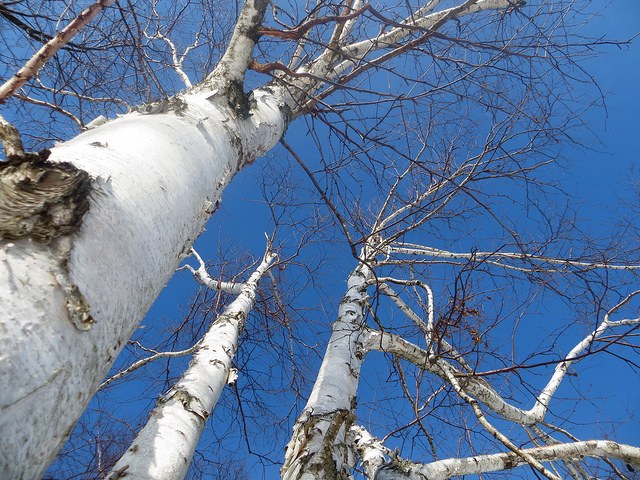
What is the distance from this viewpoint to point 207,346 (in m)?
2.49

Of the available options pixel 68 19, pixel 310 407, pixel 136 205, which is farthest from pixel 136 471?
pixel 68 19

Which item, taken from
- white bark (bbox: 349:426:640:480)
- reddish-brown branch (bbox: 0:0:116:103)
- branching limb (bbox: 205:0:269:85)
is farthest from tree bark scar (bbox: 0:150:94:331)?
white bark (bbox: 349:426:640:480)

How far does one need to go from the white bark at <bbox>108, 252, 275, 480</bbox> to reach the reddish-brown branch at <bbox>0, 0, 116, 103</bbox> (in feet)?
4.06

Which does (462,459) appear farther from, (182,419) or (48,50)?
(48,50)

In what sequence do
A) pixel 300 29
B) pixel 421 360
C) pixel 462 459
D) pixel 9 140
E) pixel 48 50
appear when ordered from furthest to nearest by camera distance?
pixel 421 360, pixel 462 459, pixel 300 29, pixel 48 50, pixel 9 140

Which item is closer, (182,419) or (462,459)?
(182,419)

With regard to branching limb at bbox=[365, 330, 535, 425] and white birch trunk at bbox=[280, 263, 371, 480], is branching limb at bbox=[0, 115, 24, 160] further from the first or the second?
branching limb at bbox=[365, 330, 535, 425]

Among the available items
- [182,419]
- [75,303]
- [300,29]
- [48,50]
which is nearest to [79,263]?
[75,303]

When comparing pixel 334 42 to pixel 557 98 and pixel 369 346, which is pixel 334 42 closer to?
pixel 557 98

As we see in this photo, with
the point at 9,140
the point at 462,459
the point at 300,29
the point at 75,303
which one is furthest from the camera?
the point at 462,459

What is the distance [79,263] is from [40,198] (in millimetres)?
131

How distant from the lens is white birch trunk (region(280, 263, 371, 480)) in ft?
5.14

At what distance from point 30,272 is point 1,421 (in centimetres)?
21

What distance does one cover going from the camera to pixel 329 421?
67.6 inches
